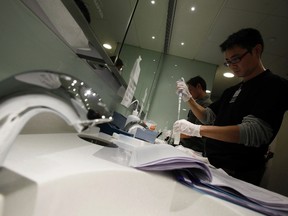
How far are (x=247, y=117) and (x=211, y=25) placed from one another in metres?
1.72

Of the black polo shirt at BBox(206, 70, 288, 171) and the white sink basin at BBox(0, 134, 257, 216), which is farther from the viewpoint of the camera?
the black polo shirt at BBox(206, 70, 288, 171)

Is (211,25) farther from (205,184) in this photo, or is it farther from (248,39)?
(205,184)

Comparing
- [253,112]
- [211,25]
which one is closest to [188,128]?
[253,112]

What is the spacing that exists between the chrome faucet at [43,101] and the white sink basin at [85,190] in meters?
0.04

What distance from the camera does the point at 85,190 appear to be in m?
0.28

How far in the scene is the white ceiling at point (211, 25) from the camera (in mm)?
1954

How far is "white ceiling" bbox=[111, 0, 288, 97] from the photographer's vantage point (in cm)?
195

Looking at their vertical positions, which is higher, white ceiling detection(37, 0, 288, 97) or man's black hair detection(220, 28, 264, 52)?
white ceiling detection(37, 0, 288, 97)

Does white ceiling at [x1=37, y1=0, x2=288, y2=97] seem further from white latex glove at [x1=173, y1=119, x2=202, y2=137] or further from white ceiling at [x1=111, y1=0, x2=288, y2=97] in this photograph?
white latex glove at [x1=173, y1=119, x2=202, y2=137]

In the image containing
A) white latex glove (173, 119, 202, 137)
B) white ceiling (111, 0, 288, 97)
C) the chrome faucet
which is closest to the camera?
the chrome faucet

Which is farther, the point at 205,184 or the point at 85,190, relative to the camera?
the point at 205,184

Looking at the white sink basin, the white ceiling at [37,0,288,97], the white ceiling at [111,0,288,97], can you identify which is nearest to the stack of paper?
the white sink basin

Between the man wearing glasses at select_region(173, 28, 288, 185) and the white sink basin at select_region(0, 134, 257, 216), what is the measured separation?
0.69 metres

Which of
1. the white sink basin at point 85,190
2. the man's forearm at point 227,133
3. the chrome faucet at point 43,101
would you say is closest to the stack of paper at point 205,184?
the white sink basin at point 85,190
